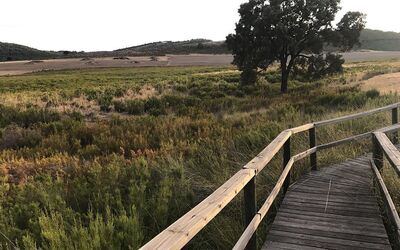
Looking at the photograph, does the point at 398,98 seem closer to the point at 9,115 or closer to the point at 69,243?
the point at 69,243

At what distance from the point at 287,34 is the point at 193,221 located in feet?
100

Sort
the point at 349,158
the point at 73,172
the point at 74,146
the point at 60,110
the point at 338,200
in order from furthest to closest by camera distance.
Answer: the point at 60,110, the point at 74,146, the point at 73,172, the point at 349,158, the point at 338,200

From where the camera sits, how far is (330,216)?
5.53m

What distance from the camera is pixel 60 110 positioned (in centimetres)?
2403

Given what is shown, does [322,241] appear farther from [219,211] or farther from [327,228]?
[219,211]

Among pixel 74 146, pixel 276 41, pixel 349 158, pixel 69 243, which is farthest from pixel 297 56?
pixel 69 243

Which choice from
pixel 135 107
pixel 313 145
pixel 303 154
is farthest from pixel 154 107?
pixel 303 154

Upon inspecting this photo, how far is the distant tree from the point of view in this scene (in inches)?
1264

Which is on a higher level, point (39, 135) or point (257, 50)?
point (257, 50)

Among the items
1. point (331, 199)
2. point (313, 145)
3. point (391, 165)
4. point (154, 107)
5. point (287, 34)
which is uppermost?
point (287, 34)

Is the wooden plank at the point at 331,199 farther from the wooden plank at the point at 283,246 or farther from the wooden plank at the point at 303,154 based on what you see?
the wooden plank at the point at 283,246

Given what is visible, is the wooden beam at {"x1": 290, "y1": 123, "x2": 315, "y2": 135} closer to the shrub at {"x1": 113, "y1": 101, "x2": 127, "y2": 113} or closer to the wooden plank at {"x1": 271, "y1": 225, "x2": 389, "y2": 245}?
the wooden plank at {"x1": 271, "y1": 225, "x2": 389, "y2": 245}

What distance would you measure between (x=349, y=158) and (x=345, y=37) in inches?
1050

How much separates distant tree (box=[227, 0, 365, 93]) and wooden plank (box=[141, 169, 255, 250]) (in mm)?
28917
